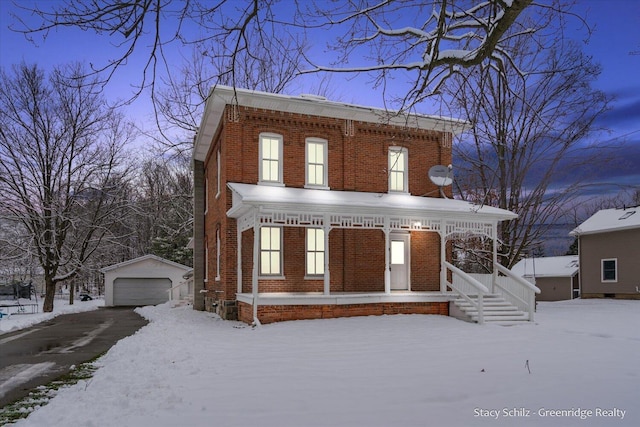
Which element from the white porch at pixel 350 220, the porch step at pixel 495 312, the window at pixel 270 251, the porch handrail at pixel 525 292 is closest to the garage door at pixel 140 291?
the window at pixel 270 251

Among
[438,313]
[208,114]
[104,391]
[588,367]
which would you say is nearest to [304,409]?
[104,391]

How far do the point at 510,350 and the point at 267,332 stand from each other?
18.4 feet

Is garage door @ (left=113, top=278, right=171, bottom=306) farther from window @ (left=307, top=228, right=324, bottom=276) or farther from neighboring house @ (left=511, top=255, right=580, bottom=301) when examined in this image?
neighboring house @ (left=511, top=255, right=580, bottom=301)

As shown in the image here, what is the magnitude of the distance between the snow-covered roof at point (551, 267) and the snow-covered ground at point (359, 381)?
93.5 ft

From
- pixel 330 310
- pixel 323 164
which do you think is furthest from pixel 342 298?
pixel 323 164

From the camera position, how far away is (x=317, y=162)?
55.7 ft

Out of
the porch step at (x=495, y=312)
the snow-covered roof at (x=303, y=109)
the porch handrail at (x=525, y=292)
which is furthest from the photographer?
the snow-covered roof at (x=303, y=109)

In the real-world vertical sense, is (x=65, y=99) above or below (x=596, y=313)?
above

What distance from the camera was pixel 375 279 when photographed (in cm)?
1691

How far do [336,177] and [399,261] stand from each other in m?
3.76

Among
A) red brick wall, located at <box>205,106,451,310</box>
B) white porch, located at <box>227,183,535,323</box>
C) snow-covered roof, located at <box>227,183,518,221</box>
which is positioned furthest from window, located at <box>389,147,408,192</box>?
white porch, located at <box>227,183,535,323</box>

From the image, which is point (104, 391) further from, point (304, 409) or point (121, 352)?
point (121, 352)

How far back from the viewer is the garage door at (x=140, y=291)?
3162cm

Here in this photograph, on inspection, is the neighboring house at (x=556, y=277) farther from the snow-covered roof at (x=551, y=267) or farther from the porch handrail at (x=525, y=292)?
the porch handrail at (x=525, y=292)
